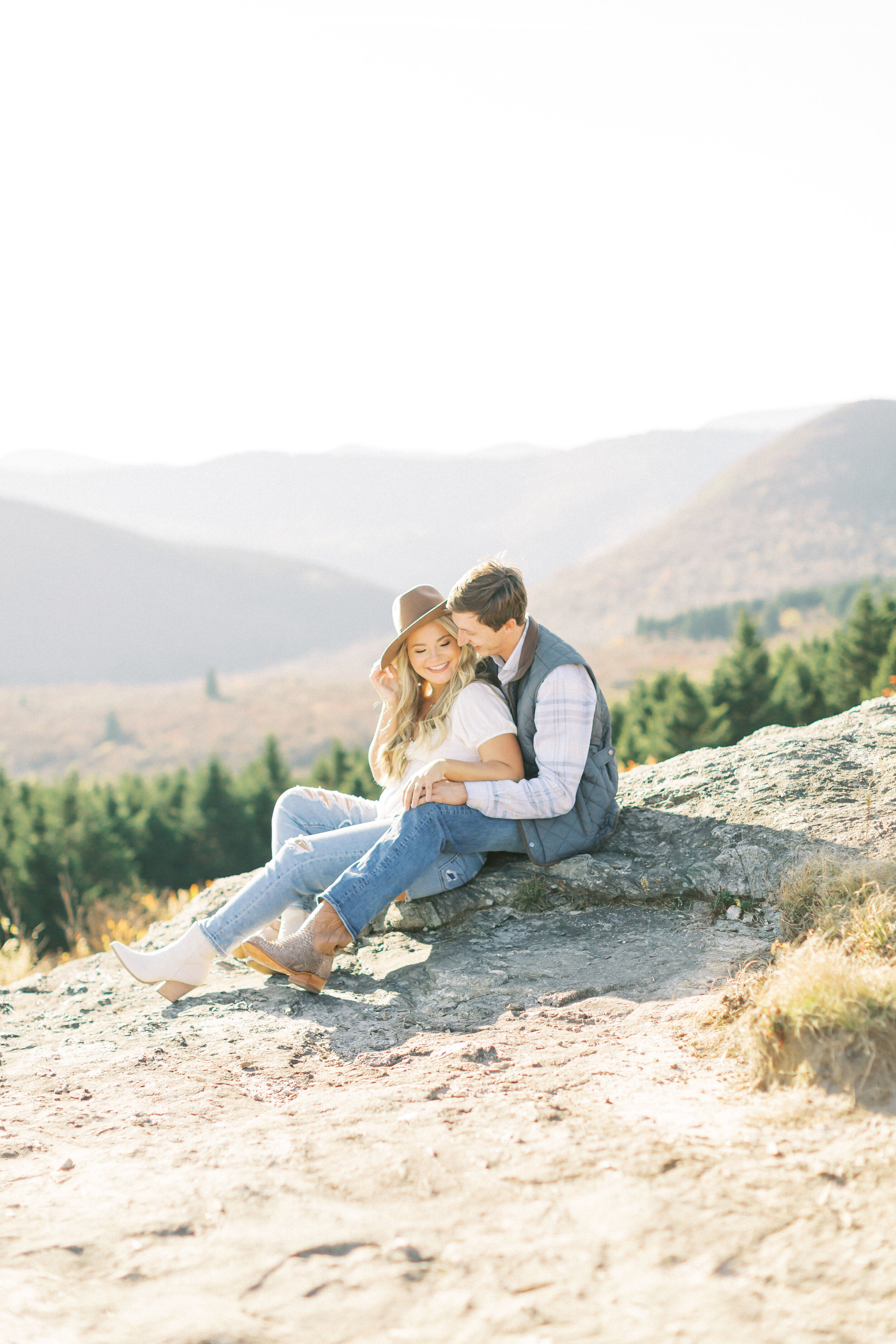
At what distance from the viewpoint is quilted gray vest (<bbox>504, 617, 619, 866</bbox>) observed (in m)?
3.95

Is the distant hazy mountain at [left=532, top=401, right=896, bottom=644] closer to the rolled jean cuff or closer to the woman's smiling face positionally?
the woman's smiling face

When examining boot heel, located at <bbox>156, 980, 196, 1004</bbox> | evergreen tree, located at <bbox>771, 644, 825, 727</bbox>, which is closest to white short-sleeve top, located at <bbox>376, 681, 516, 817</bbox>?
boot heel, located at <bbox>156, 980, 196, 1004</bbox>

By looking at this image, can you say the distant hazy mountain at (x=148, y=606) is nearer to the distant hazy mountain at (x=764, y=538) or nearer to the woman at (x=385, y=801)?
the distant hazy mountain at (x=764, y=538)

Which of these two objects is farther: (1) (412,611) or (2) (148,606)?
(2) (148,606)

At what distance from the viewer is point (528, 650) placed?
13.1 ft

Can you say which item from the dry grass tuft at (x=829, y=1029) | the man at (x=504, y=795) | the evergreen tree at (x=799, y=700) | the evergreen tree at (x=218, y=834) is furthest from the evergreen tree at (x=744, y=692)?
the dry grass tuft at (x=829, y=1029)

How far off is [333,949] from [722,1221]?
2.02m

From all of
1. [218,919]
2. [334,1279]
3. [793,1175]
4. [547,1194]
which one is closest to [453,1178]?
[547,1194]

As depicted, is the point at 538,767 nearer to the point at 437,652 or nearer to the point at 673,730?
the point at 437,652

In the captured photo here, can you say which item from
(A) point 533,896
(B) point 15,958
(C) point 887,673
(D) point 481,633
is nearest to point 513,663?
(D) point 481,633

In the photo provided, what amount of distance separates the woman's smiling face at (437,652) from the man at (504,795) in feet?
0.43

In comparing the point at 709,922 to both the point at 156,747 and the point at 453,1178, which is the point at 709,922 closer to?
the point at 453,1178

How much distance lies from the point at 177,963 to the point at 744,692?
10.2 m

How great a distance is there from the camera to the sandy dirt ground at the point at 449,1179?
1735 millimetres
